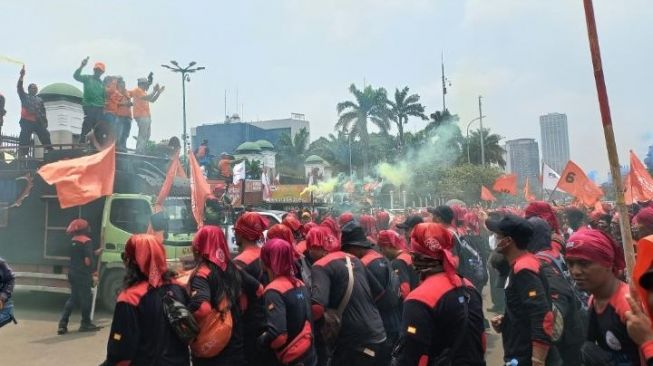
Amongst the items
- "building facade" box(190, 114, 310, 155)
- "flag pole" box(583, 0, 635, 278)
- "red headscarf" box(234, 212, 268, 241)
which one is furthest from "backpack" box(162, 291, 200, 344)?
"building facade" box(190, 114, 310, 155)

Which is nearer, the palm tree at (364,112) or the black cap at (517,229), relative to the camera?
the black cap at (517,229)

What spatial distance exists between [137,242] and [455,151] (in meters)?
50.4

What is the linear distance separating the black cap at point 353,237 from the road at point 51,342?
323 cm

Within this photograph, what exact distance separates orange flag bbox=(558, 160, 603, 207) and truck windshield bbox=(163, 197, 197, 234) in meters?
9.08

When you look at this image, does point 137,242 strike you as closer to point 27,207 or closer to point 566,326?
point 566,326

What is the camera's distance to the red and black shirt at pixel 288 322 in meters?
3.52

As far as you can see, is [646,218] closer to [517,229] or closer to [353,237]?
[517,229]

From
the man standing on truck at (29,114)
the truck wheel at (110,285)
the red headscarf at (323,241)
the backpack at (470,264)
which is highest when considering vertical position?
the man standing on truck at (29,114)

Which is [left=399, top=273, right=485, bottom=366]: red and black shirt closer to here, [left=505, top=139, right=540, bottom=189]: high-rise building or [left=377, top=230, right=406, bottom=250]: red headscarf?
[left=377, top=230, right=406, bottom=250]: red headscarf

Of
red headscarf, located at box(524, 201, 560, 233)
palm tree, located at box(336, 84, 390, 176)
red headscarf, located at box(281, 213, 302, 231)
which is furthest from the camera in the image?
palm tree, located at box(336, 84, 390, 176)

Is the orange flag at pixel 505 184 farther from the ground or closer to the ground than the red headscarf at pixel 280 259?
farther from the ground

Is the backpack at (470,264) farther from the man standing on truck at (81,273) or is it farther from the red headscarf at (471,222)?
the man standing on truck at (81,273)

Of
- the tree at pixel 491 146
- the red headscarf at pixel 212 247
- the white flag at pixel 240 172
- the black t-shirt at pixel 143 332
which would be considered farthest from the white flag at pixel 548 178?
the tree at pixel 491 146

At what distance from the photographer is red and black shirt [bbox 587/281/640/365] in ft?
7.59
